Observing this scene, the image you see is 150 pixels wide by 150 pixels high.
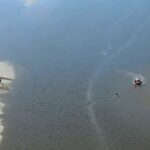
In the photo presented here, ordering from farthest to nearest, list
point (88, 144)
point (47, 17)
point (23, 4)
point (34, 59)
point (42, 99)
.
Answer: point (23, 4) → point (47, 17) → point (34, 59) → point (42, 99) → point (88, 144)

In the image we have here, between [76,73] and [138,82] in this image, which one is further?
[76,73]

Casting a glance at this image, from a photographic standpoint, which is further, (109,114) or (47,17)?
(47,17)

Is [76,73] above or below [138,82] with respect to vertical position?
above

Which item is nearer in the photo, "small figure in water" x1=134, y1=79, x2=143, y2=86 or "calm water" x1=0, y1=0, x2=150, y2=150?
"calm water" x1=0, y1=0, x2=150, y2=150

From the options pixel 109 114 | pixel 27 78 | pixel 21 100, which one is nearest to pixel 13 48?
pixel 27 78

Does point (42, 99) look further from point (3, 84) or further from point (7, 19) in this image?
point (7, 19)

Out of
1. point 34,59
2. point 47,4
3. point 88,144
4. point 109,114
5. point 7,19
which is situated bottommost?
point 88,144

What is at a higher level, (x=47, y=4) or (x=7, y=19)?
(x=47, y=4)

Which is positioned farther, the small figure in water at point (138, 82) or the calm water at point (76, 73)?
the small figure in water at point (138, 82)
